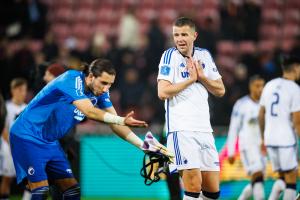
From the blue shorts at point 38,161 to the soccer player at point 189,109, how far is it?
3.98 feet

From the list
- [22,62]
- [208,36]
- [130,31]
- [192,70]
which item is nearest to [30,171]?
[192,70]

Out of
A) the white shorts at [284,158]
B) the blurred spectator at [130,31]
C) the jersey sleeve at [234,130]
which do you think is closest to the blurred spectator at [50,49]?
the blurred spectator at [130,31]

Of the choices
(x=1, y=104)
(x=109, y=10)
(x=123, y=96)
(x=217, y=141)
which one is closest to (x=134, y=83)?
(x=123, y=96)

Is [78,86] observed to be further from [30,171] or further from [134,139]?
[30,171]

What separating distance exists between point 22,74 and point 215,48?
440cm

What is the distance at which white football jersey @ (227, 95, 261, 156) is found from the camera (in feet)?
39.8

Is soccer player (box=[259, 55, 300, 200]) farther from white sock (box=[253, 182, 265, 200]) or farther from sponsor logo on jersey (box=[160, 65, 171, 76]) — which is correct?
sponsor logo on jersey (box=[160, 65, 171, 76])

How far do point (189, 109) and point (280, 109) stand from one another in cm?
298

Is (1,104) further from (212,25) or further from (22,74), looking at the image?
(212,25)

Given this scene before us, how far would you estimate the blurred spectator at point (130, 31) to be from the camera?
1842 cm

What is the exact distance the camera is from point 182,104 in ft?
26.1

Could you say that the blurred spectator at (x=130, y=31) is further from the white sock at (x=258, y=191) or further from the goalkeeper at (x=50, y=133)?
the goalkeeper at (x=50, y=133)

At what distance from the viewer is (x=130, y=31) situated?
18438 mm

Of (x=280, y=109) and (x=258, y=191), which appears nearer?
(x=280, y=109)
